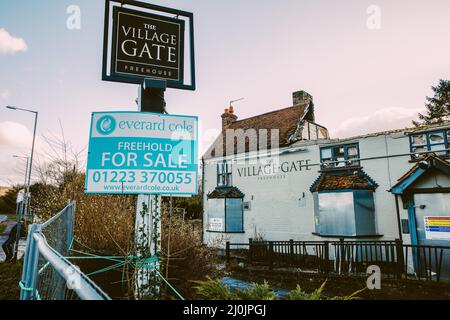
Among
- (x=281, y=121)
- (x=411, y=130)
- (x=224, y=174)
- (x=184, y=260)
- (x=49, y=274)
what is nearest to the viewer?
(x=49, y=274)

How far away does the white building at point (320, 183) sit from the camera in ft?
38.5

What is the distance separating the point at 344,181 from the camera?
14.8m

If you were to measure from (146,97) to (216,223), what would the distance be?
16437mm

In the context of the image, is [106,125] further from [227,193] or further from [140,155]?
[227,193]

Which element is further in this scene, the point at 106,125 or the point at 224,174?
the point at 224,174

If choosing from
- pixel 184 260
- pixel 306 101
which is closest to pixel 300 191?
pixel 306 101

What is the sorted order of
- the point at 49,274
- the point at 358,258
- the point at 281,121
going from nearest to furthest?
the point at 49,274 → the point at 358,258 → the point at 281,121

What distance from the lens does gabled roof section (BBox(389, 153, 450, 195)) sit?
36.4ft

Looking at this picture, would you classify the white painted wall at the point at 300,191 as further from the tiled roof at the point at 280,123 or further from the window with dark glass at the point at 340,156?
the tiled roof at the point at 280,123

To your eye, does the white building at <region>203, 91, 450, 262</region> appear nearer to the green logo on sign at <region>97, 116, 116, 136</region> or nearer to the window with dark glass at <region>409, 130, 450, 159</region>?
the window with dark glass at <region>409, 130, 450, 159</region>

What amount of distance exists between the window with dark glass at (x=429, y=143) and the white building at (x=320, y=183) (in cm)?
4

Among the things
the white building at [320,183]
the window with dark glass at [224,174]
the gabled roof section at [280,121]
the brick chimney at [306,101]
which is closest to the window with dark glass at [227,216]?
the white building at [320,183]

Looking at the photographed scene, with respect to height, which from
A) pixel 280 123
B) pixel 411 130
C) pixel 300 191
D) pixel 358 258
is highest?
pixel 280 123

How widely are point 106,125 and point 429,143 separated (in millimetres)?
14082
